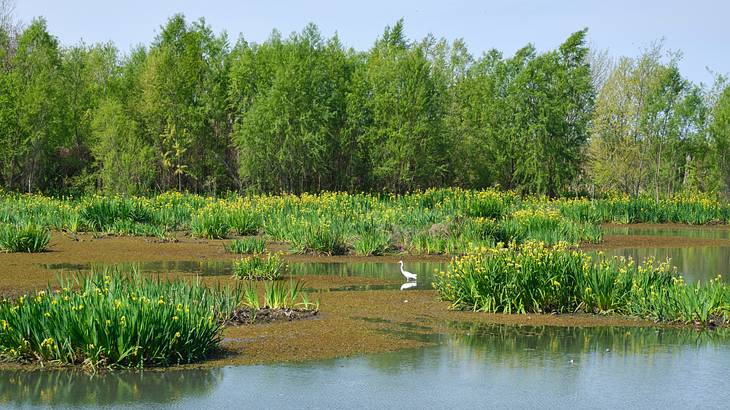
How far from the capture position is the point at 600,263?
56.7 ft

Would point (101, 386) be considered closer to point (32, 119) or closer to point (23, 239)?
point (23, 239)

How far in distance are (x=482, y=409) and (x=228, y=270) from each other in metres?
13.0

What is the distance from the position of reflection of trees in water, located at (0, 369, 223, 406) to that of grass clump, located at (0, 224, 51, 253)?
14157mm

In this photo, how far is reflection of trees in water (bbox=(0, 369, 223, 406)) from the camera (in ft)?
35.7

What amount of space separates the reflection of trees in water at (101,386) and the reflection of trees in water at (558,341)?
378cm

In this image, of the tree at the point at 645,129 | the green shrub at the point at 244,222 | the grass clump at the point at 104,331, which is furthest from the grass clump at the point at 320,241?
the tree at the point at 645,129

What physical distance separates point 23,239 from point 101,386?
1537cm

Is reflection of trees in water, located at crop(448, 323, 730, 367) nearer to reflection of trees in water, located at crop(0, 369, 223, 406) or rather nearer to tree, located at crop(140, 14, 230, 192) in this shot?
reflection of trees in water, located at crop(0, 369, 223, 406)

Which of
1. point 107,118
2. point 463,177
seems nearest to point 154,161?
point 107,118

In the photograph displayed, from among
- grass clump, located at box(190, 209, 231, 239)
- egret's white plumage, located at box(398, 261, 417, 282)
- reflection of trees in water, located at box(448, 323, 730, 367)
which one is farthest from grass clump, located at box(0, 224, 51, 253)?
reflection of trees in water, located at box(448, 323, 730, 367)

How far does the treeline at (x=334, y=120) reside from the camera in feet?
161

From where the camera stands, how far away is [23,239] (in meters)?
25.6

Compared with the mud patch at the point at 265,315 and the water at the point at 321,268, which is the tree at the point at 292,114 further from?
the mud patch at the point at 265,315

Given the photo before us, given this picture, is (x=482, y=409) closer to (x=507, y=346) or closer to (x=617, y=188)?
(x=507, y=346)
